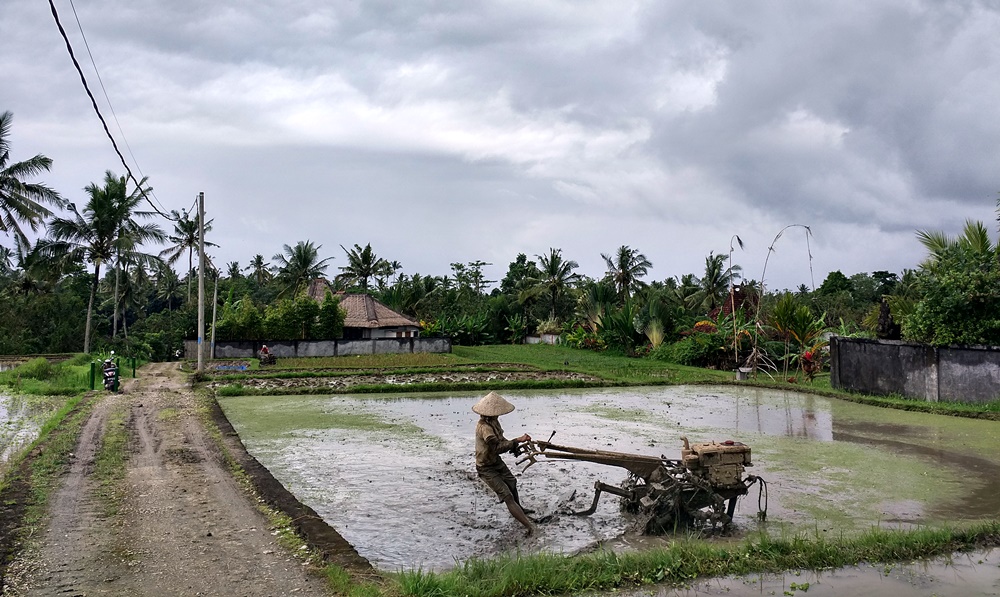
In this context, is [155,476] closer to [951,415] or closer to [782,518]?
[782,518]

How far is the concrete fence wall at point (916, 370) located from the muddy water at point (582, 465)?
1.66 meters

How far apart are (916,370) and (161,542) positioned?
17.4 metres

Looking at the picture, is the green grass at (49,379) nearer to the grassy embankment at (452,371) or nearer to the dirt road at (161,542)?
the grassy embankment at (452,371)

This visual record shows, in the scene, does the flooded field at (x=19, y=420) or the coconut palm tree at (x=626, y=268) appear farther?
the coconut palm tree at (x=626, y=268)

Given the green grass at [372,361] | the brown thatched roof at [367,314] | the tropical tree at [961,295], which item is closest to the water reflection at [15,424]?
the green grass at [372,361]

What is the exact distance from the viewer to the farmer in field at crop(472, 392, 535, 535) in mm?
7539

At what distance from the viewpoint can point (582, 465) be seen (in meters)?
10.9

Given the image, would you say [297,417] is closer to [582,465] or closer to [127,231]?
[582,465]

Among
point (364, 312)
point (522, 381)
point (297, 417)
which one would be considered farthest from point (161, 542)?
point (364, 312)

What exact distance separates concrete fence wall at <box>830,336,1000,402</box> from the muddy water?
1660 mm

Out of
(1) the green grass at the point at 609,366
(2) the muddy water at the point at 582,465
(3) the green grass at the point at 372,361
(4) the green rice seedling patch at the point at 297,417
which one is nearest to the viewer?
(2) the muddy water at the point at 582,465

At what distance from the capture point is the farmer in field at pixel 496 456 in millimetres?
7539

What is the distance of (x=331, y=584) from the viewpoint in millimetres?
5578

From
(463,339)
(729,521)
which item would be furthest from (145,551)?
(463,339)
